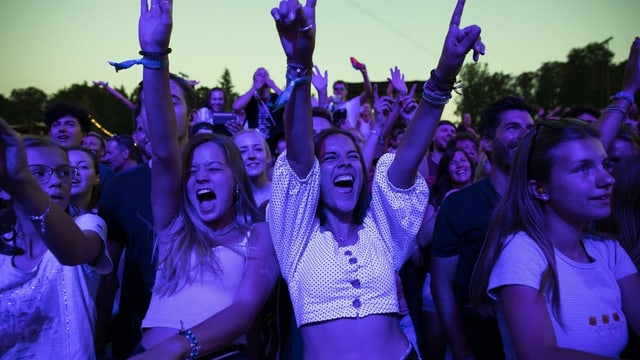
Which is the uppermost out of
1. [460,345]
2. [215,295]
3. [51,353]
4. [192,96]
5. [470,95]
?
[470,95]

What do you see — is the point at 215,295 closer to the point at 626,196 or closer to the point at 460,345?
the point at 460,345

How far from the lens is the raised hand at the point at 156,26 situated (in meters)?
2.30

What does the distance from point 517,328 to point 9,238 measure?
2036 millimetres

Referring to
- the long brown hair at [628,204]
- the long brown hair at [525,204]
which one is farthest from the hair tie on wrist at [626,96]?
the long brown hair at [525,204]

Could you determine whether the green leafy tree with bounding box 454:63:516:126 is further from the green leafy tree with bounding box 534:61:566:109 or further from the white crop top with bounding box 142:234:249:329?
the white crop top with bounding box 142:234:249:329

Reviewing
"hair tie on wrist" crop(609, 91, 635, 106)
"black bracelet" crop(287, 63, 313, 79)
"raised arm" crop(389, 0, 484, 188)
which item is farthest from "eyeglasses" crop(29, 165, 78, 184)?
"hair tie on wrist" crop(609, 91, 635, 106)

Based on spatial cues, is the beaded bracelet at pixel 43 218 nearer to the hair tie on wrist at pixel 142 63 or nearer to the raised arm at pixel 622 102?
the hair tie on wrist at pixel 142 63

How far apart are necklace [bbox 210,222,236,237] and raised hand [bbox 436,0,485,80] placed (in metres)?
1.20

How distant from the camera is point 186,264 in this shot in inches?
98.7

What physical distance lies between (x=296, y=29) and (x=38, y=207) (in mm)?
1101

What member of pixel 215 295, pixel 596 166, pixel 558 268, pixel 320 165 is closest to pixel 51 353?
pixel 215 295

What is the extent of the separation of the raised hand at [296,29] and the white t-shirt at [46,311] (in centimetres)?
115

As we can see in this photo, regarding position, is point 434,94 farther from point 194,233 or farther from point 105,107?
point 105,107

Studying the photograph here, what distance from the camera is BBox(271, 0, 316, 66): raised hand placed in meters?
2.00
